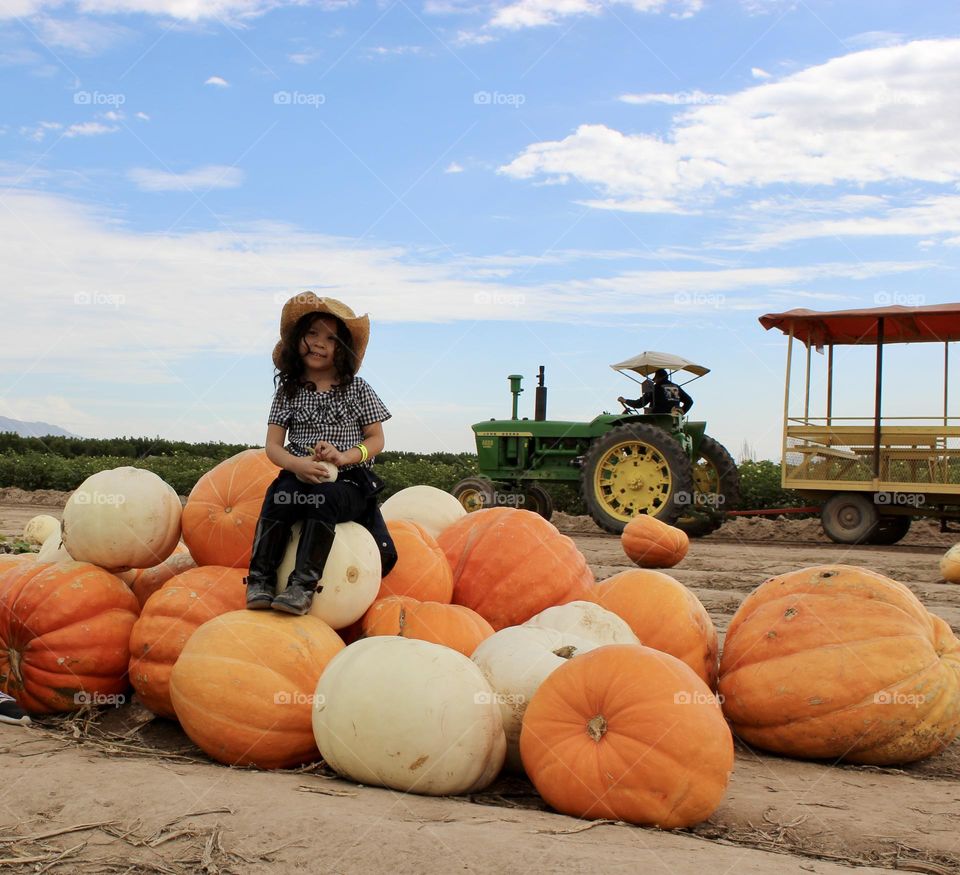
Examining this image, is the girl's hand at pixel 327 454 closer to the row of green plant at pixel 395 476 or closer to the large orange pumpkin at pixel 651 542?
the large orange pumpkin at pixel 651 542

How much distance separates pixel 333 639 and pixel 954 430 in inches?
349

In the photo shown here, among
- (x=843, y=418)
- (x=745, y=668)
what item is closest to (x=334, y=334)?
(x=745, y=668)

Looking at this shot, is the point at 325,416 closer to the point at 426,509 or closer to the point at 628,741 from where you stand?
the point at 426,509

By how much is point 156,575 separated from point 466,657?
158cm

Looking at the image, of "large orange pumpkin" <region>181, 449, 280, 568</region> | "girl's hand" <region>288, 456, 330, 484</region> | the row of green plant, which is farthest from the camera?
the row of green plant

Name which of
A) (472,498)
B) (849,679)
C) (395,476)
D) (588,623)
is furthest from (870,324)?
(395,476)

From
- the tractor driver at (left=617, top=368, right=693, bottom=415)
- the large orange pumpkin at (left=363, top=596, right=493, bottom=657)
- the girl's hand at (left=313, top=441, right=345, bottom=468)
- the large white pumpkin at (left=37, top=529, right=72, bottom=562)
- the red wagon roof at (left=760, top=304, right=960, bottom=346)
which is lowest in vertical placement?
the large orange pumpkin at (left=363, top=596, right=493, bottom=657)

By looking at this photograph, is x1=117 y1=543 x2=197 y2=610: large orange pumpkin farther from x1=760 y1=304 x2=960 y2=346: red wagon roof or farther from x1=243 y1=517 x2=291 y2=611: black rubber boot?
x1=760 y1=304 x2=960 y2=346: red wagon roof

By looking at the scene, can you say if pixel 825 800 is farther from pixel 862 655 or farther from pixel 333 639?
pixel 333 639

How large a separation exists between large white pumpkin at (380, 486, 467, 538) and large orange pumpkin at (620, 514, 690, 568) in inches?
130

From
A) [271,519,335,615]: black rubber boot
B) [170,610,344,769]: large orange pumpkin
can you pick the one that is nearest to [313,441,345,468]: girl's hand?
[271,519,335,615]: black rubber boot

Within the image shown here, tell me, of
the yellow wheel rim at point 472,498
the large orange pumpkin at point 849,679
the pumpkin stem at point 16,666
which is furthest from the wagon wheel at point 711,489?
the pumpkin stem at point 16,666

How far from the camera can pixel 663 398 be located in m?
11.8

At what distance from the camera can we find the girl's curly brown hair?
4.04 metres
